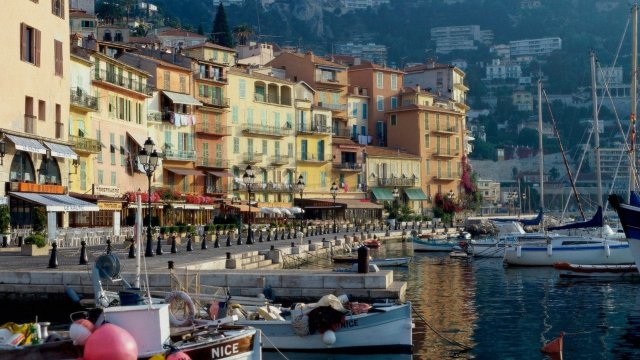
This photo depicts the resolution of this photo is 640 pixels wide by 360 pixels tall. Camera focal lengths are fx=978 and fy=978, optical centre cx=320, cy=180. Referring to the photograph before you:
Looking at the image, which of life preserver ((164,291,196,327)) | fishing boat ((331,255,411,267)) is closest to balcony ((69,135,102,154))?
fishing boat ((331,255,411,267))

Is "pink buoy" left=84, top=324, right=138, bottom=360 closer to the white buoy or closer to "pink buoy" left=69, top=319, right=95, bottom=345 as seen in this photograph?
"pink buoy" left=69, top=319, right=95, bottom=345

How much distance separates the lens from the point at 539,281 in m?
39.9

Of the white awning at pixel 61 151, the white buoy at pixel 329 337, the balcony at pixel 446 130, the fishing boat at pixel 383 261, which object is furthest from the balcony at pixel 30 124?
the balcony at pixel 446 130

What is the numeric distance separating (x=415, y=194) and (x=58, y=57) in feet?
182

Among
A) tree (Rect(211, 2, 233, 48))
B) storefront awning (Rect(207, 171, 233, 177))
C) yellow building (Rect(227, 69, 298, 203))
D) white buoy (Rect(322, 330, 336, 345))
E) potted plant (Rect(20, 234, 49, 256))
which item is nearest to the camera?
white buoy (Rect(322, 330, 336, 345))

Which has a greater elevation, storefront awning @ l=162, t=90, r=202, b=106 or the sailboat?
storefront awning @ l=162, t=90, r=202, b=106

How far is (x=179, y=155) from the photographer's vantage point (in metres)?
71.5

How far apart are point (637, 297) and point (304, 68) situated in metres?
65.0

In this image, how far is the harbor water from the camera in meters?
22.2

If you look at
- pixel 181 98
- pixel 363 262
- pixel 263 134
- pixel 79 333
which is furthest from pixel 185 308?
pixel 263 134

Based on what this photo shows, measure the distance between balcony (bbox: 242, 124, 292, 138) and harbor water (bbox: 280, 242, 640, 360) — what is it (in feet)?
124

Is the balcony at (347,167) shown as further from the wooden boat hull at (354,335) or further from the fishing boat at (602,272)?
the wooden boat hull at (354,335)

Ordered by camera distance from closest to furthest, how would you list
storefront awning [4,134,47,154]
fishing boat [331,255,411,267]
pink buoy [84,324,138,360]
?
pink buoy [84,324,138,360], storefront awning [4,134,47,154], fishing boat [331,255,411,267]

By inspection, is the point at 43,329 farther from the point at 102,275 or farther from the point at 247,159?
the point at 247,159
